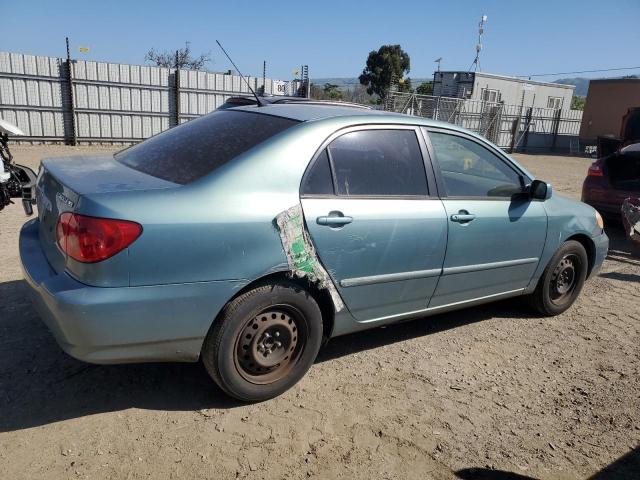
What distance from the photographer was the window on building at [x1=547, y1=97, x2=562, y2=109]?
97.2 feet

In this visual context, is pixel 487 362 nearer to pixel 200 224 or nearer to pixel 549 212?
pixel 549 212

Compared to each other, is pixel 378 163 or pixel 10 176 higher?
pixel 378 163

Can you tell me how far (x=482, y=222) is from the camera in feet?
12.1

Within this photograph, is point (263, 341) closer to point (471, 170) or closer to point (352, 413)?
point (352, 413)

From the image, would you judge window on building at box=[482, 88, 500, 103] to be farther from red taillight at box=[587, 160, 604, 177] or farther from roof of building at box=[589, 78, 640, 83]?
red taillight at box=[587, 160, 604, 177]

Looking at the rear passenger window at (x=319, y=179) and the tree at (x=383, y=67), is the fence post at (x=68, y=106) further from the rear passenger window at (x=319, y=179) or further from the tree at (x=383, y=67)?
the tree at (x=383, y=67)

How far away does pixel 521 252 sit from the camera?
159 inches

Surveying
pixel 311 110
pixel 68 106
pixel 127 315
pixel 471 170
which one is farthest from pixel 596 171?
pixel 68 106

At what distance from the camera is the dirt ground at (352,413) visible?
254 centimetres

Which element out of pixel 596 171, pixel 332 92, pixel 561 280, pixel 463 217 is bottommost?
pixel 561 280

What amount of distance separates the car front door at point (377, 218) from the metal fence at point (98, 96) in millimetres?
13389

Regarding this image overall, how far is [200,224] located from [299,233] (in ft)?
1.82

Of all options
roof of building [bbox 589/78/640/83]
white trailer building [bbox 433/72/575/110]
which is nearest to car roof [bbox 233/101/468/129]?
white trailer building [bbox 433/72/575/110]

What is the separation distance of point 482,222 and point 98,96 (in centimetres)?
1391
